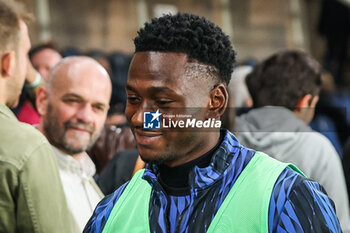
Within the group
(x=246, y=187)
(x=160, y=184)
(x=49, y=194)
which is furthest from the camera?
(x=49, y=194)

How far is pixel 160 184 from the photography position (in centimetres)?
117

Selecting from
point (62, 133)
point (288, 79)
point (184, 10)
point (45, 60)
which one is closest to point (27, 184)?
point (62, 133)

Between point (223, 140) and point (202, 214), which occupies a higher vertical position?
point (223, 140)

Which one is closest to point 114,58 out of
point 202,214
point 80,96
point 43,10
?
point 43,10

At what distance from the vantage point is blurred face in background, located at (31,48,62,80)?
138 inches

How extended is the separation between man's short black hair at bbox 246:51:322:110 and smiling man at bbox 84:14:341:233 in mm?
1154

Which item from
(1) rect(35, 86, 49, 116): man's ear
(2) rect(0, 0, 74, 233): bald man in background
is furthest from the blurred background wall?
(2) rect(0, 0, 74, 233): bald man in background

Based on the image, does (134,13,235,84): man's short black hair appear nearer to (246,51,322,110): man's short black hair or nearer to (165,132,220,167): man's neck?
(165,132,220,167): man's neck

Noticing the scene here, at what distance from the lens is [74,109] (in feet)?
7.14

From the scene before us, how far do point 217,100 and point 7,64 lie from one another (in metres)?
0.80

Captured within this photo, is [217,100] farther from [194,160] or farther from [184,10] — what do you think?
[184,10]

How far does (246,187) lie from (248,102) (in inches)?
94.0

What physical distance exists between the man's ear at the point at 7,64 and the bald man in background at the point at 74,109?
0.56 m

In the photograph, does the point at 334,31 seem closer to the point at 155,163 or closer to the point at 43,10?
the point at 43,10
